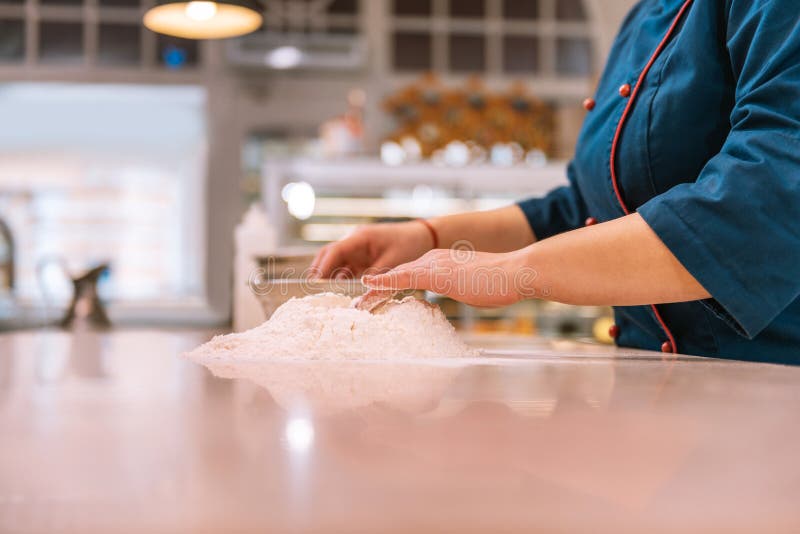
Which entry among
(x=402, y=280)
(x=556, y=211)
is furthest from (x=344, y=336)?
(x=556, y=211)

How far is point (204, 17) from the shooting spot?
6.75 ft

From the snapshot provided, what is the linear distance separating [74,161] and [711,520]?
627 cm

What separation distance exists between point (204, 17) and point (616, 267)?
5.54 ft

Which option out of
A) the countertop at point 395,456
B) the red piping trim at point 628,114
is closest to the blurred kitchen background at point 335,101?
the red piping trim at point 628,114

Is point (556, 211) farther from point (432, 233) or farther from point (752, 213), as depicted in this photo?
point (752, 213)

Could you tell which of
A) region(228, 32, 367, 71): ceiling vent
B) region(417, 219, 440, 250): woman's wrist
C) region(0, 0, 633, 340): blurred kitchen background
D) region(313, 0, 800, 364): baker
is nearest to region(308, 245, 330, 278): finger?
region(417, 219, 440, 250): woman's wrist

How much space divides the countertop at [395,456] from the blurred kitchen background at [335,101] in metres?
3.54

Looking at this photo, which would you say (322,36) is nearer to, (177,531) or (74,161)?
(74,161)

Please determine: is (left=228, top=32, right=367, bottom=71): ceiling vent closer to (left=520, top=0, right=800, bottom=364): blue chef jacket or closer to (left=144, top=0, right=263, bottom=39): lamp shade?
(left=144, top=0, right=263, bottom=39): lamp shade

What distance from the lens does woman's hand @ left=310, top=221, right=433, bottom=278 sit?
1.06m

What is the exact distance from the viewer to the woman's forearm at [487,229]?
3.72ft

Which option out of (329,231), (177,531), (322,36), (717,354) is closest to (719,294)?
(717,354)

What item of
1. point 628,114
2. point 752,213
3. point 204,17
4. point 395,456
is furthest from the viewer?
point 204,17

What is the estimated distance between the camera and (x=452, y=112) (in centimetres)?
459
